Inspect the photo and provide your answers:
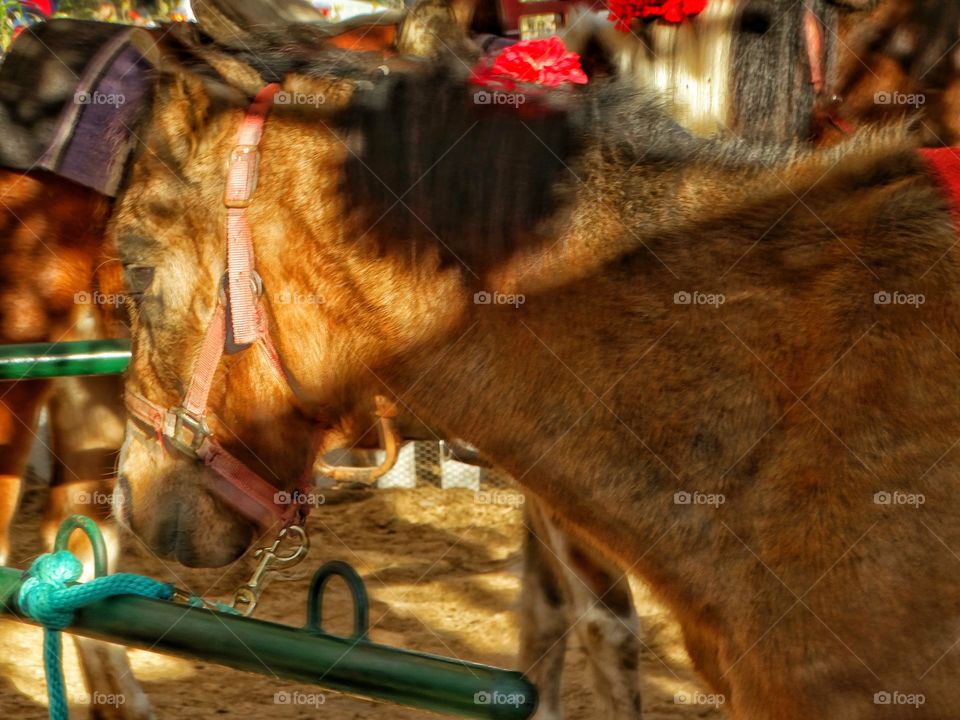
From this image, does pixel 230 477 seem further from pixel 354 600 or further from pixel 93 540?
pixel 354 600

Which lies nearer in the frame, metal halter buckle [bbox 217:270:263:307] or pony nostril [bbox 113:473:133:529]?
metal halter buckle [bbox 217:270:263:307]

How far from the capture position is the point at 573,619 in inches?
144

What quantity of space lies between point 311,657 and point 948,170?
51.4 inches

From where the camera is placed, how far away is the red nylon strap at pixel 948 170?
179 cm

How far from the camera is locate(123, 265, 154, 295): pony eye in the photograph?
2.16 m

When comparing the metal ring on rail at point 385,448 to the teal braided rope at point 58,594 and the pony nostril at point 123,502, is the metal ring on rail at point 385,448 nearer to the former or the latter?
the pony nostril at point 123,502

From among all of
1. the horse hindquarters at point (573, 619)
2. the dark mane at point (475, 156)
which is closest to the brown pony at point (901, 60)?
the horse hindquarters at point (573, 619)

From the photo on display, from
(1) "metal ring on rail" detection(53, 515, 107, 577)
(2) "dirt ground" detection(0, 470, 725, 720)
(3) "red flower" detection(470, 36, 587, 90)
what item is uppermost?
(3) "red flower" detection(470, 36, 587, 90)

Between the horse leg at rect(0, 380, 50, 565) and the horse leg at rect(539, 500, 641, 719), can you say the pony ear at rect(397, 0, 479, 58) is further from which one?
the horse leg at rect(0, 380, 50, 565)

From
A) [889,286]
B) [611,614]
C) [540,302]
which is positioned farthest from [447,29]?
[611,614]

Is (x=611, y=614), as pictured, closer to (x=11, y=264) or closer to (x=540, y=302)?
(x=540, y=302)

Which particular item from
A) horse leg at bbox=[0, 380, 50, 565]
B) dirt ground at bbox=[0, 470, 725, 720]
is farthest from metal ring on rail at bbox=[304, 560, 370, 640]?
horse leg at bbox=[0, 380, 50, 565]

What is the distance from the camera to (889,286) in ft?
5.82

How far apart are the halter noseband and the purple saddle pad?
1317 millimetres
